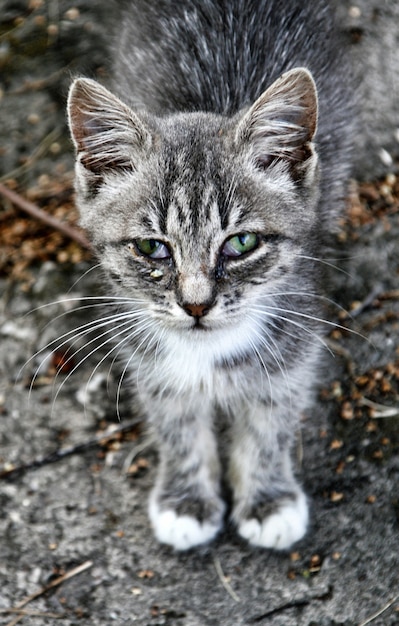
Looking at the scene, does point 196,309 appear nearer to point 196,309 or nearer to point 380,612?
point 196,309

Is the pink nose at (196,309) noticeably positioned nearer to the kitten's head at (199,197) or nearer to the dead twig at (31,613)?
the kitten's head at (199,197)

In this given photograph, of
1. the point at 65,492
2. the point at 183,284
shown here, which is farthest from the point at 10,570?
the point at 183,284

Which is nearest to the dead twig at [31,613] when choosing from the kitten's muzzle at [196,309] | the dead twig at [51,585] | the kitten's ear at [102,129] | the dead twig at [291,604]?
the dead twig at [51,585]

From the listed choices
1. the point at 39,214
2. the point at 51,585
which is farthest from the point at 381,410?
the point at 39,214

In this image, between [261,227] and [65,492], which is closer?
[261,227]

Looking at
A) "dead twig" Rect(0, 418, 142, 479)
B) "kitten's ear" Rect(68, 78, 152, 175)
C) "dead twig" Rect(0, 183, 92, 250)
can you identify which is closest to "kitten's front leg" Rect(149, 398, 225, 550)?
"dead twig" Rect(0, 418, 142, 479)

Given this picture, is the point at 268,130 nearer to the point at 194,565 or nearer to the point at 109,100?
the point at 109,100

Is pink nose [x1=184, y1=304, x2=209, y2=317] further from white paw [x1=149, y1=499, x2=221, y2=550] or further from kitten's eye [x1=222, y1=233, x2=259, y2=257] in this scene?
white paw [x1=149, y1=499, x2=221, y2=550]
